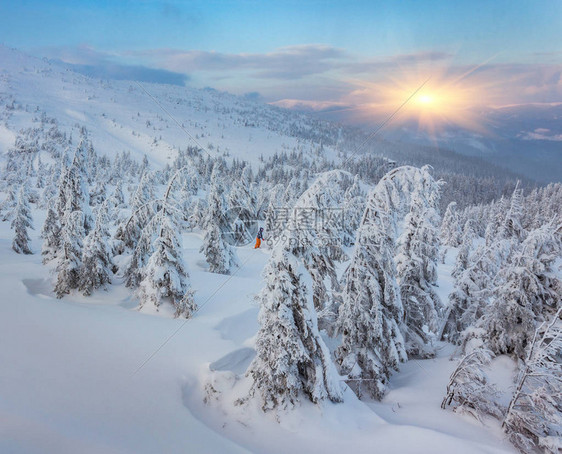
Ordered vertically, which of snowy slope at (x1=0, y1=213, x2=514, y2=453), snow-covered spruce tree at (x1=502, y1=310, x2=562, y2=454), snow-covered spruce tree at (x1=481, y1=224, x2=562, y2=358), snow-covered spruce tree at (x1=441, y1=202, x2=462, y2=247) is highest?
snow-covered spruce tree at (x1=481, y1=224, x2=562, y2=358)

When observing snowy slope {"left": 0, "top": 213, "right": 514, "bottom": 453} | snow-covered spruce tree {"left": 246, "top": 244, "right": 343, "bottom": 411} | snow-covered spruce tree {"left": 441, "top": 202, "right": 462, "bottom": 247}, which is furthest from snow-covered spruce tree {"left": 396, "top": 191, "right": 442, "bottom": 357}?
snow-covered spruce tree {"left": 441, "top": 202, "right": 462, "bottom": 247}

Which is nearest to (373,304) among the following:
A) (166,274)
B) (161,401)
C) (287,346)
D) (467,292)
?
(287,346)

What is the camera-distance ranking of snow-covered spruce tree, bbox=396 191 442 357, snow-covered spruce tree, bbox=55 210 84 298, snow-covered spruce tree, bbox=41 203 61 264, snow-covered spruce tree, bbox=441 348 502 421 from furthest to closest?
snow-covered spruce tree, bbox=41 203 61 264 < snow-covered spruce tree, bbox=55 210 84 298 < snow-covered spruce tree, bbox=396 191 442 357 < snow-covered spruce tree, bbox=441 348 502 421

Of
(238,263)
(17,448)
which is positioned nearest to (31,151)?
(238,263)

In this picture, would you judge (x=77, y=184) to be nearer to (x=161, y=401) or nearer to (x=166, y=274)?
(x=166, y=274)

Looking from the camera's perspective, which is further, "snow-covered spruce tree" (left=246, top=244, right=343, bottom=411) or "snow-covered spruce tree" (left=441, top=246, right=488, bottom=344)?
"snow-covered spruce tree" (left=441, top=246, right=488, bottom=344)

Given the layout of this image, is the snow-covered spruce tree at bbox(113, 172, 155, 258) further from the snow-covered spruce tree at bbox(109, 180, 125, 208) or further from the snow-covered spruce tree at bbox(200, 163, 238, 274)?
the snow-covered spruce tree at bbox(109, 180, 125, 208)

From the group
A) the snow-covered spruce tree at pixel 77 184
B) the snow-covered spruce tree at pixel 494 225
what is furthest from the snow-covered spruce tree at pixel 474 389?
the snow-covered spruce tree at pixel 77 184
